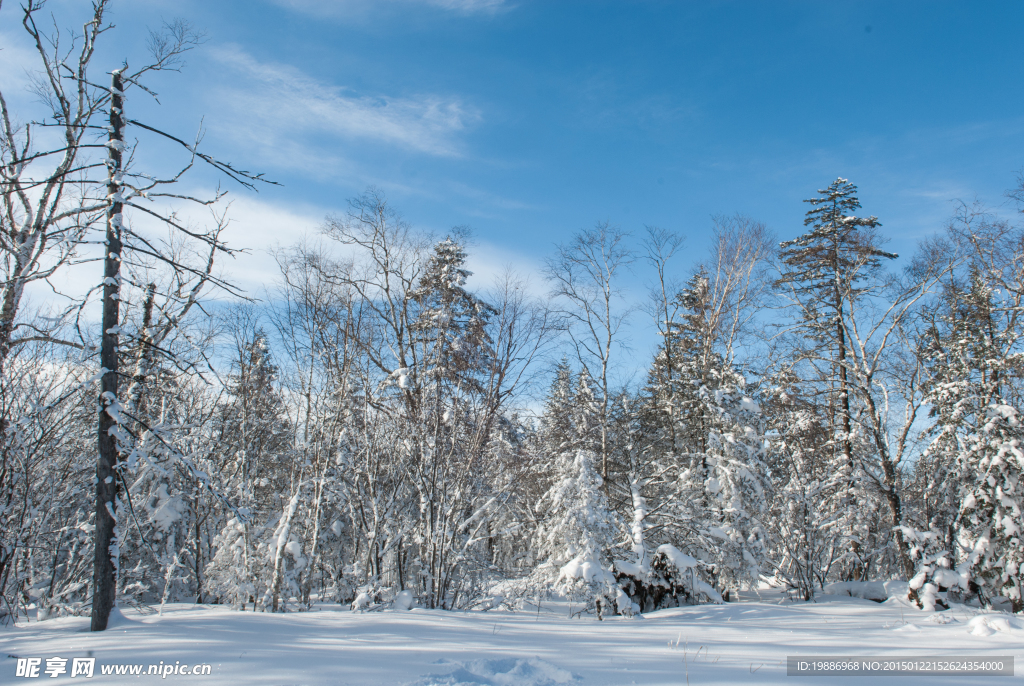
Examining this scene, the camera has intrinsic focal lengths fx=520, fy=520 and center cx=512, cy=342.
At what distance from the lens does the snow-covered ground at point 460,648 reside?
4086mm

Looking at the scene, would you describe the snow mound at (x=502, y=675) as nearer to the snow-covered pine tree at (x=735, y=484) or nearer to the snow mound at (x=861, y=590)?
the snow-covered pine tree at (x=735, y=484)

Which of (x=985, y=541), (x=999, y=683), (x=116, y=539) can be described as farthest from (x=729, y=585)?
(x=116, y=539)

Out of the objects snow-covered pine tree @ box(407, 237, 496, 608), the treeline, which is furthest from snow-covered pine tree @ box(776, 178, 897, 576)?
snow-covered pine tree @ box(407, 237, 496, 608)

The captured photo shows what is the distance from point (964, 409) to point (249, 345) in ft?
68.2

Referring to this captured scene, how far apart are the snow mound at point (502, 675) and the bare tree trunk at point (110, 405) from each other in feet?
13.0

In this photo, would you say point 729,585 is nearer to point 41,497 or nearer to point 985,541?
point 985,541

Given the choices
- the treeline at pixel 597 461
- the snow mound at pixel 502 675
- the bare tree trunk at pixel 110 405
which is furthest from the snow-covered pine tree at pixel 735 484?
the bare tree trunk at pixel 110 405

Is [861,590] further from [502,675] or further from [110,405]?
[110,405]

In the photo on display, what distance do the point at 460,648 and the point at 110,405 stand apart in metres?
4.56

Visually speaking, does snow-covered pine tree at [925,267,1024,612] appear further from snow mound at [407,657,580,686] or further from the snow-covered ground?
snow mound at [407,657,580,686]

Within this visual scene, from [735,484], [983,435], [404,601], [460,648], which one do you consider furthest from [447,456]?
[983,435]

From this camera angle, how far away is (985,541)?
38.1 feet

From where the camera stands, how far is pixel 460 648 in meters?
5.20

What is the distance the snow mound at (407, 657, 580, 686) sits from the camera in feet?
13.1
